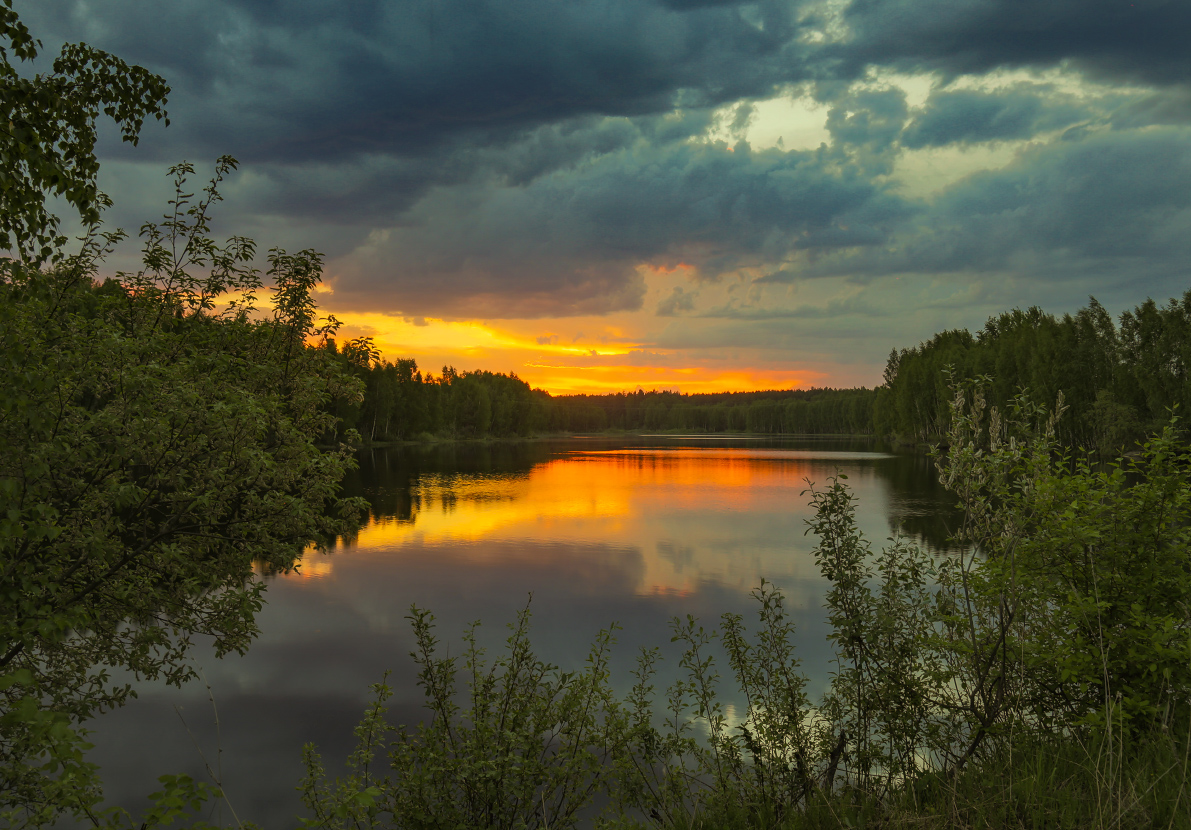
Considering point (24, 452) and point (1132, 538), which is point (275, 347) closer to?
point (24, 452)

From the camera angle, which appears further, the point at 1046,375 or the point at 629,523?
the point at 1046,375

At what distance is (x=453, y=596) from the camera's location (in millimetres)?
21375

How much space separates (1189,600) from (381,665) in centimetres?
1516

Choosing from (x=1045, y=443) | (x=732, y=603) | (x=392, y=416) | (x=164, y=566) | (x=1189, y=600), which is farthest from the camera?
(x=392, y=416)

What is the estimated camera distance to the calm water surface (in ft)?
40.9

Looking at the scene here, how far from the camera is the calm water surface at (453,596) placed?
40.9ft

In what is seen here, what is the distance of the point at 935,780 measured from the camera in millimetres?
5926

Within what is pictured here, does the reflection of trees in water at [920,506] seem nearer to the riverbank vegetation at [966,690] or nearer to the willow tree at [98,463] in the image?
the riverbank vegetation at [966,690]

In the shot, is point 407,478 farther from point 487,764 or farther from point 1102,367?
point 1102,367

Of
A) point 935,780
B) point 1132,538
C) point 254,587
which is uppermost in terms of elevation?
point 1132,538

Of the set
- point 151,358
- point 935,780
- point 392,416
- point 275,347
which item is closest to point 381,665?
point 275,347

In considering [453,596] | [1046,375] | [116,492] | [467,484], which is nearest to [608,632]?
[116,492]

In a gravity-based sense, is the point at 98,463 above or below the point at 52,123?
below

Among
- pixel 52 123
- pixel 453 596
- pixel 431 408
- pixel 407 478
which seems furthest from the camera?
pixel 431 408
